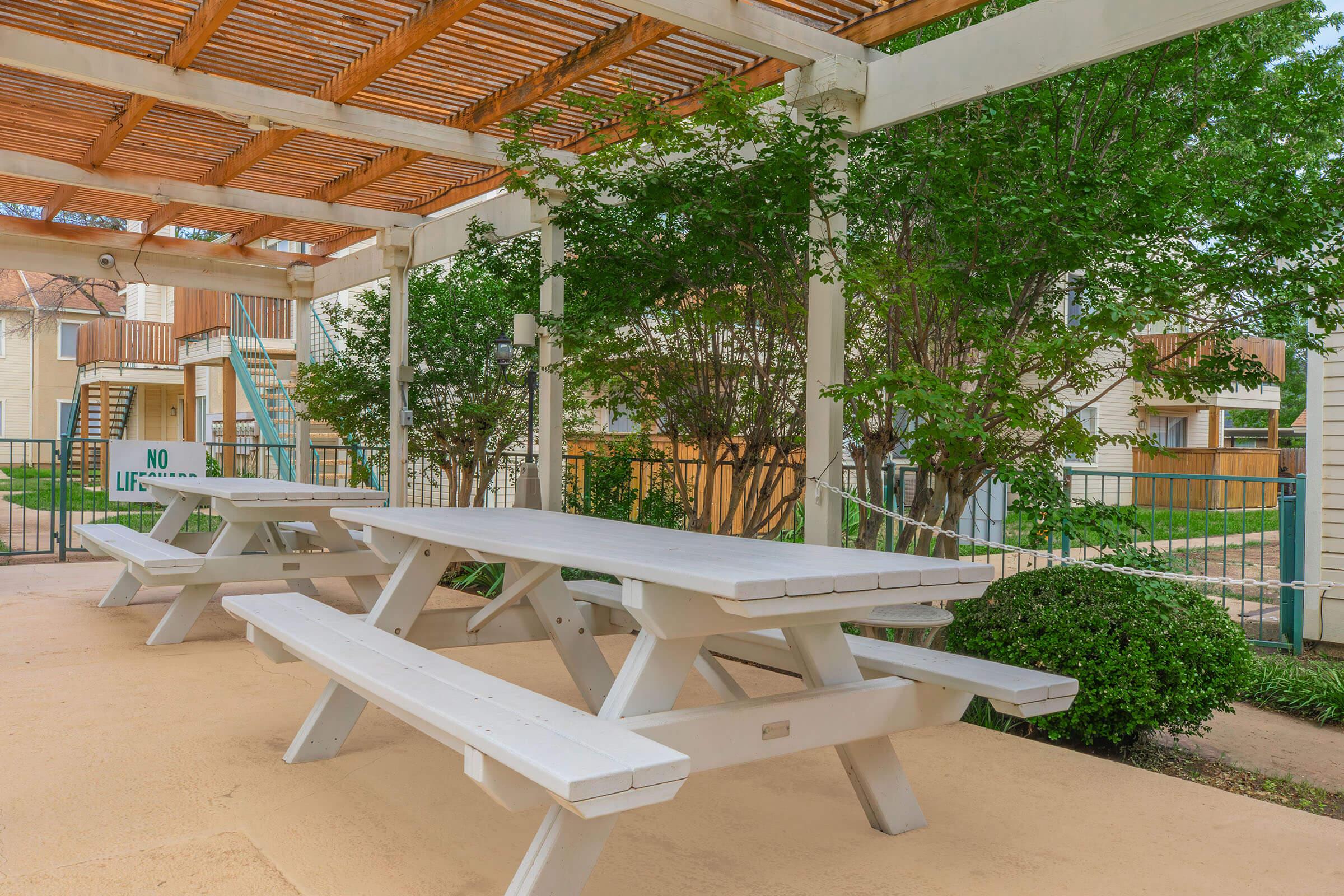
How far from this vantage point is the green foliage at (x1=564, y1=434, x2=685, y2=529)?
7691mm

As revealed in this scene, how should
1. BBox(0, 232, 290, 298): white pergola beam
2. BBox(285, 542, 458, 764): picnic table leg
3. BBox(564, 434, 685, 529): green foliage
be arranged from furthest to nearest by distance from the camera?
BBox(0, 232, 290, 298): white pergola beam, BBox(564, 434, 685, 529): green foliage, BBox(285, 542, 458, 764): picnic table leg

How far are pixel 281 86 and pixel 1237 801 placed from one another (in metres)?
6.62

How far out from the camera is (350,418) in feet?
35.3

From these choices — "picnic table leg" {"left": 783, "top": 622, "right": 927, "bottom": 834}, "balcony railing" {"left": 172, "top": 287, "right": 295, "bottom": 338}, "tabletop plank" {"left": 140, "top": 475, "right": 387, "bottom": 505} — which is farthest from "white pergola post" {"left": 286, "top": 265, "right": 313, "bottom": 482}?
"picnic table leg" {"left": 783, "top": 622, "right": 927, "bottom": 834}

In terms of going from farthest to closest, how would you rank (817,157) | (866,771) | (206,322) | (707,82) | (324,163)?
(206,322) < (324,163) < (707,82) < (817,157) < (866,771)

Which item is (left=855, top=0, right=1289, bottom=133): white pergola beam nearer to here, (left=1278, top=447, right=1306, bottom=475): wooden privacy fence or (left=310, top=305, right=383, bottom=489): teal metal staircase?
(left=310, top=305, right=383, bottom=489): teal metal staircase

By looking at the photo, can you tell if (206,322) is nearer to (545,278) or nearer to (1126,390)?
(545,278)

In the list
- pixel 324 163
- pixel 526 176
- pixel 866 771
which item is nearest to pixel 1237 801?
pixel 866 771

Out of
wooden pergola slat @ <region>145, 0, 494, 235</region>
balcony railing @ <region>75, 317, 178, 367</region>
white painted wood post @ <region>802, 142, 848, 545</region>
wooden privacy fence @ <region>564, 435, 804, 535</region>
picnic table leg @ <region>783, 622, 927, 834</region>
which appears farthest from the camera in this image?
balcony railing @ <region>75, 317, 178, 367</region>

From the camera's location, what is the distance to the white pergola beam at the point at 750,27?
4613mm

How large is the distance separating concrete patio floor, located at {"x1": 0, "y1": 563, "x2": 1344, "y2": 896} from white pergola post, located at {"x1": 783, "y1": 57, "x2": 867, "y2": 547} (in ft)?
4.42

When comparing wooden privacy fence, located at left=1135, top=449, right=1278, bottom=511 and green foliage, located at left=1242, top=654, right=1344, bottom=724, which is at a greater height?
wooden privacy fence, located at left=1135, top=449, right=1278, bottom=511

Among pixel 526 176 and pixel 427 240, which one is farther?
pixel 427 240

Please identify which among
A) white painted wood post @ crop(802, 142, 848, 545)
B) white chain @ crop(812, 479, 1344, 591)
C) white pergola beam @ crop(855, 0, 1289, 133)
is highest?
white pergola beam @ crop(855, 0, 1289, 133)
